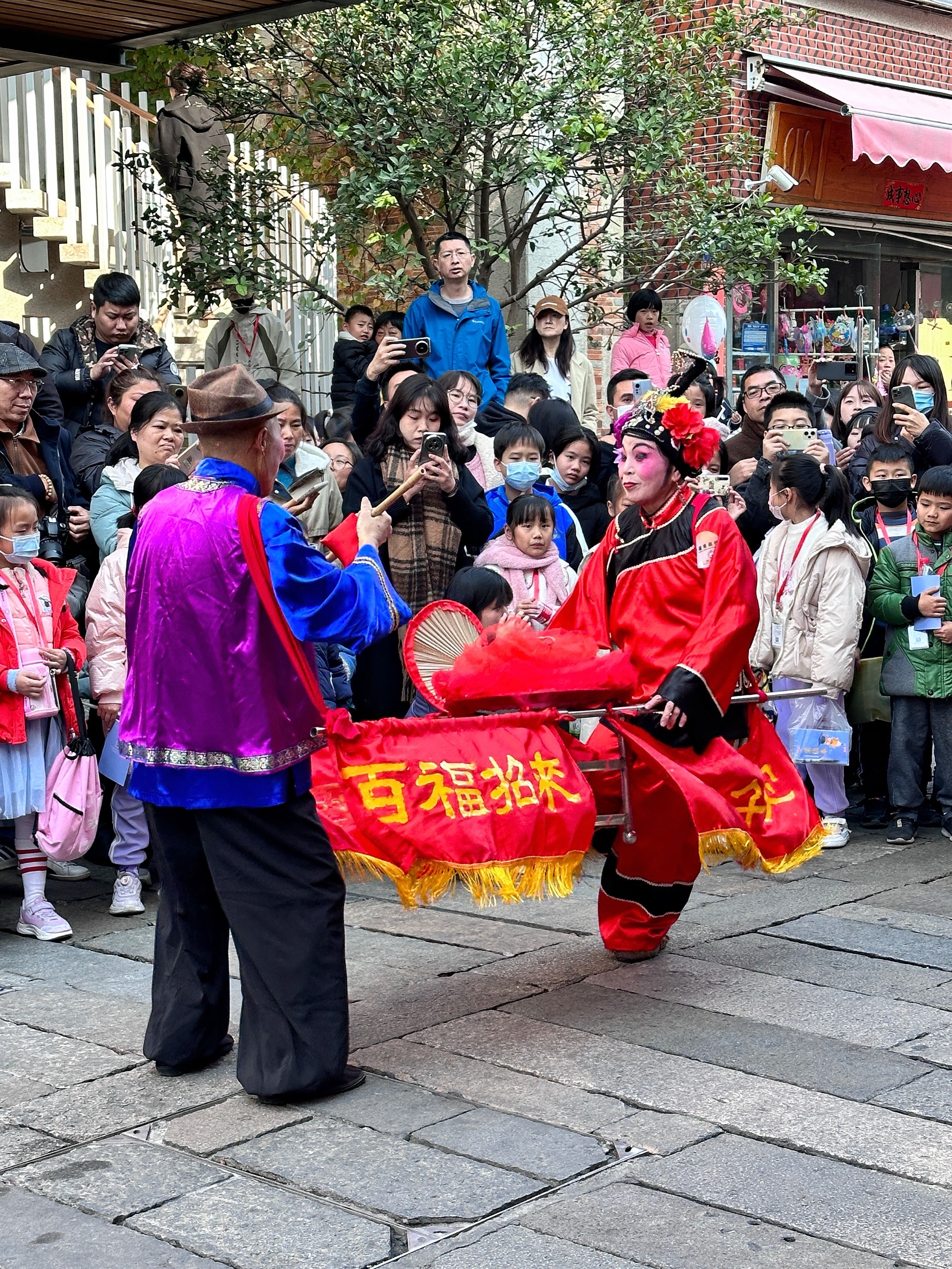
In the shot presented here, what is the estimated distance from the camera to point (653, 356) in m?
9.84

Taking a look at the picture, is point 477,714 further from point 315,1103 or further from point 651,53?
point 651,53

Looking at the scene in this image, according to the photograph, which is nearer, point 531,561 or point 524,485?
point 531,561

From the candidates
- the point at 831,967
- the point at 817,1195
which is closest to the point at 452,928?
the point at 831,967

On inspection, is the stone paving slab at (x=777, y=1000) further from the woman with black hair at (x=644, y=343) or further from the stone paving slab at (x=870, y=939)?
the woman with black hair at (x=644, y=343)

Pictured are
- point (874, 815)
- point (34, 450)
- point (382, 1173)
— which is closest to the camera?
point (382, 1173)

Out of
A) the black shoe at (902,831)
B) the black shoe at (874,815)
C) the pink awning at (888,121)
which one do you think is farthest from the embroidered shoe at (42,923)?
the pink awning at (888,121)

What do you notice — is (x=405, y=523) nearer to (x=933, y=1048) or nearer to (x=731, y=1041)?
(x=731, y=1041)

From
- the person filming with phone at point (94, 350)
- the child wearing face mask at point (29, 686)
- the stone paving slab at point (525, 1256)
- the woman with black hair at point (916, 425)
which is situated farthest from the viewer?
the woman with black hair at point (916, 425)

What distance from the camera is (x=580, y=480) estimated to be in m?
7.45

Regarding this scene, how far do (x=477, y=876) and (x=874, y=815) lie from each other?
11.7 ft

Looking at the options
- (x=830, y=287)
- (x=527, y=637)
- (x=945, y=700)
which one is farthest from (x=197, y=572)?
(x=830, y=287)

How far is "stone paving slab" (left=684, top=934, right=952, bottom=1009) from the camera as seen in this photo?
4824mm

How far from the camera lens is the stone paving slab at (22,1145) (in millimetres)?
3650

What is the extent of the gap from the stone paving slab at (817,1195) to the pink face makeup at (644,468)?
6.70 feet
